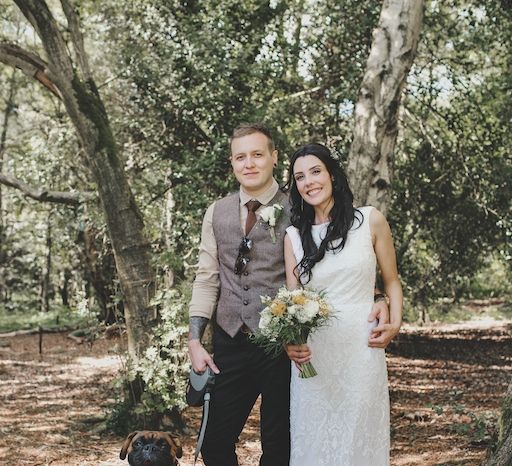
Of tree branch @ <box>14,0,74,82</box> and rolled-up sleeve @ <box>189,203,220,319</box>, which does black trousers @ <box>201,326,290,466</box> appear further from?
tree branch @ <box>14,0,74,82</box>

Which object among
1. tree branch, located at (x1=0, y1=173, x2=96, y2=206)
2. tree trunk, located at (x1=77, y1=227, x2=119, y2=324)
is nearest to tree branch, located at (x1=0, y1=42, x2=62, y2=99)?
tree branch, located at (x1=0, y1=173, x2=96, y2=206)

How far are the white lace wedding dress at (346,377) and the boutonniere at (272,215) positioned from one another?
0.55ft

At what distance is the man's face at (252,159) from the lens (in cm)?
362

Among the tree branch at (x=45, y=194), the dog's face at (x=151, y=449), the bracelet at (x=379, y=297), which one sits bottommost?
the dog's face at (x=151, y=449)

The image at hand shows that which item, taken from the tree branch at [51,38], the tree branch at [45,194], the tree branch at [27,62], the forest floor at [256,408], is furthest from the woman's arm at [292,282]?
the tree branch at [45,194]

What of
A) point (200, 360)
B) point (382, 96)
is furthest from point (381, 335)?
point (382, 96)

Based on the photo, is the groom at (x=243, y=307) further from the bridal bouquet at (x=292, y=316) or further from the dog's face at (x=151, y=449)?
the dog's face at (x=151, y=449)

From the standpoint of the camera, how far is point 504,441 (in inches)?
152

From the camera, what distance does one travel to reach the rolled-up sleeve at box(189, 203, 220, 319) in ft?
12.3

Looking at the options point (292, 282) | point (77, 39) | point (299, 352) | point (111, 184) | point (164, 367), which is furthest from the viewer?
point (77, 39)

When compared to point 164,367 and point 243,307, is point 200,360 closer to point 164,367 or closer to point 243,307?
point 243,307

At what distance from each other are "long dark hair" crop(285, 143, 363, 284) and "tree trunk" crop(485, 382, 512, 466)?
1514 mm

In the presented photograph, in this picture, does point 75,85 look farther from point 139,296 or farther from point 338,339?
point 338,339

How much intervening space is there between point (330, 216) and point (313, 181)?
225 millimetres
